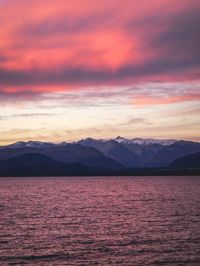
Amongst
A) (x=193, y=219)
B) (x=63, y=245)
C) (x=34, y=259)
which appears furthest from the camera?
(x=193, y=219)

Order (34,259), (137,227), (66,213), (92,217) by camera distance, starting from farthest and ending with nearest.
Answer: (66,213) < (92,217) < (137,227) < (34,259)

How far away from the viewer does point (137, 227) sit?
84.5 meters

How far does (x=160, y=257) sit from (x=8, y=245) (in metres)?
23.5

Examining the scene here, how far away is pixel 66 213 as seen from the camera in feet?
375

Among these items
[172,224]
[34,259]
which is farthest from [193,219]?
[34,259]

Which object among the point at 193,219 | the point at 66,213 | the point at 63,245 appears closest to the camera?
the point at 63,245

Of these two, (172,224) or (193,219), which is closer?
(172,224)

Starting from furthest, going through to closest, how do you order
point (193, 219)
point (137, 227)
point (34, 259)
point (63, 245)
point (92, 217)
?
point (92, 217)
point (193, 219)
point (137, 227)
point (63, 245)
point (34, 259)

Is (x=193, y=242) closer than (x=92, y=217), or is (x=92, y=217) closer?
(x=193, y=242)

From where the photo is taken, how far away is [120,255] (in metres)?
59.3

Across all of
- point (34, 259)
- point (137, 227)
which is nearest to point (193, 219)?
point (137, 227)

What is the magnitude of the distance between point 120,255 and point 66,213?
56.3 metres

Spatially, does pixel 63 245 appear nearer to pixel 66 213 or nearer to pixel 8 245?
pixel 8 245

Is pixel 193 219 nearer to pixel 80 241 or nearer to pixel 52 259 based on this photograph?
pixel 80 241
